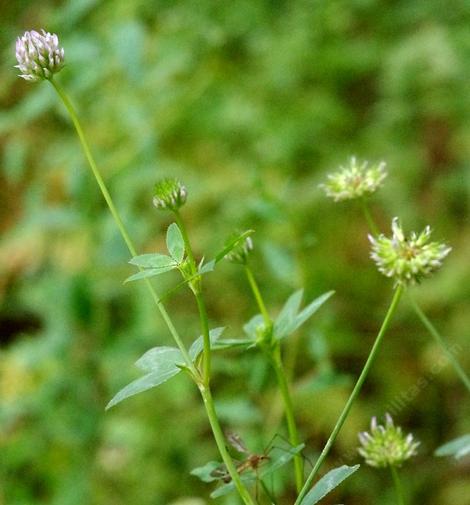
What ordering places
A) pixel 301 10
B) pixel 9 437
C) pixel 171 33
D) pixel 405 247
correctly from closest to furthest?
pixel 405 247, pixel 9 437, pixel 171 33, pixel 301 10

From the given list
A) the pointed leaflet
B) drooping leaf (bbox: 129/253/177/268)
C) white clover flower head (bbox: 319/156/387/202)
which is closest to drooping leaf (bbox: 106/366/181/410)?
the pointed leaflet

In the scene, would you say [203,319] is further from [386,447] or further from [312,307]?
[386,447]

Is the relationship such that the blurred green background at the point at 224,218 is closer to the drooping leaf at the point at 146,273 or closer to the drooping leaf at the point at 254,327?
the drooping leaf at the point at 254,327

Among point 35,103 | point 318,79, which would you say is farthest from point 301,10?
point 35,103

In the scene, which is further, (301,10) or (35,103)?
(301,10)

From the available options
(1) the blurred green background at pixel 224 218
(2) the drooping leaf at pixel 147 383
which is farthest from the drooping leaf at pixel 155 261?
(1) the blurred green background at pixel 224 218

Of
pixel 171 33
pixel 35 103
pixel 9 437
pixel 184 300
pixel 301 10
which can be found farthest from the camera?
pixel 301 10

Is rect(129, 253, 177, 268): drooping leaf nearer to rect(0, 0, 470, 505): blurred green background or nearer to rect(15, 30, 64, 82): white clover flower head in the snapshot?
rect(15, 30, 64, 82): white clover flower head

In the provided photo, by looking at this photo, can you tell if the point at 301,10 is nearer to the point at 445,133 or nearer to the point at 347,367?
the point at 445,133
